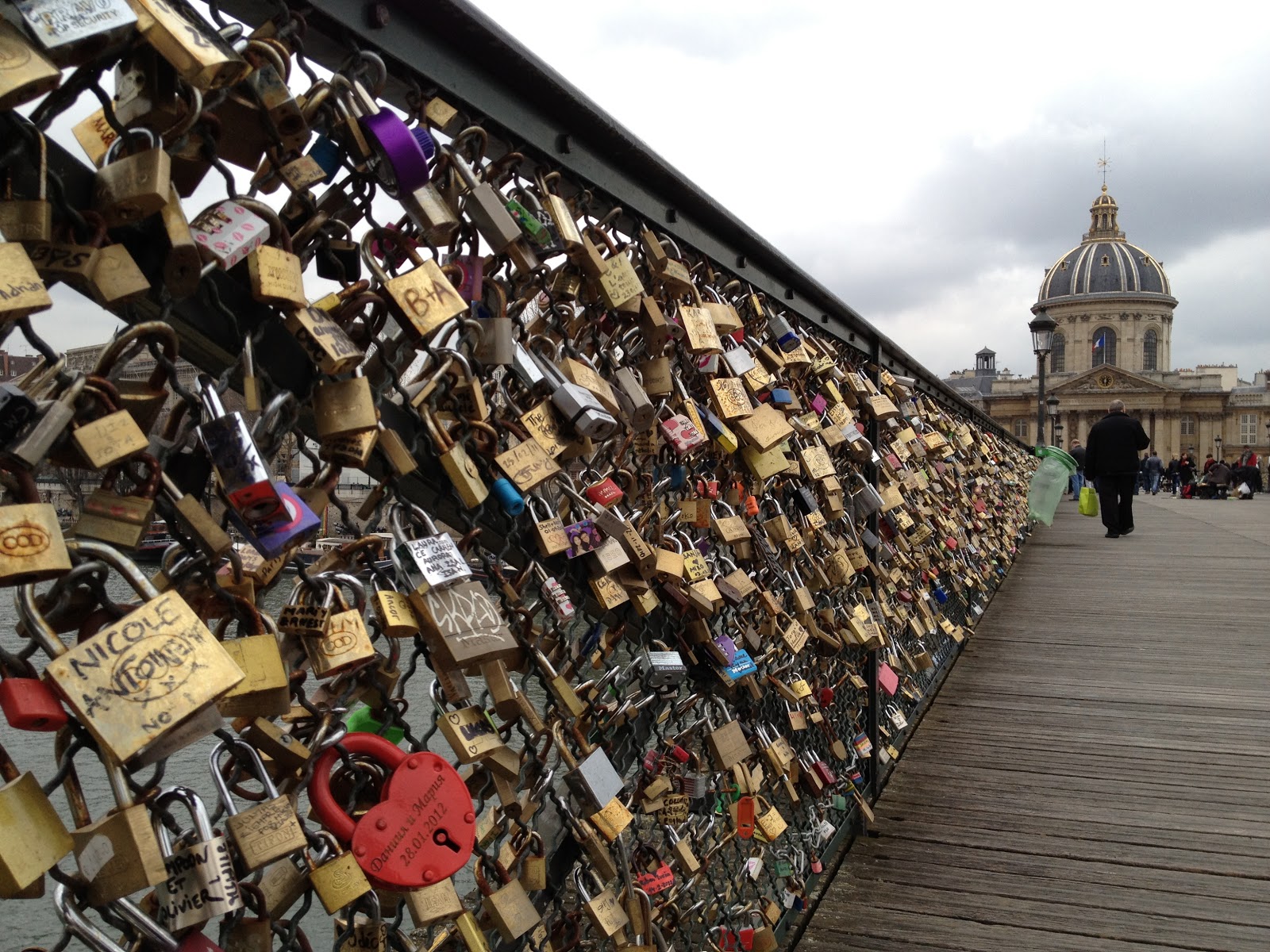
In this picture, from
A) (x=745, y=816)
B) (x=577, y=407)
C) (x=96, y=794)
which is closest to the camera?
(x=577, y=407)

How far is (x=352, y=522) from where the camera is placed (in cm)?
109

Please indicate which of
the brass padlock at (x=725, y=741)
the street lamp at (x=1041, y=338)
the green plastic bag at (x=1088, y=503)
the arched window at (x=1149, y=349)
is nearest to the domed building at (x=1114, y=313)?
the arched window at (x=1149, y=349)

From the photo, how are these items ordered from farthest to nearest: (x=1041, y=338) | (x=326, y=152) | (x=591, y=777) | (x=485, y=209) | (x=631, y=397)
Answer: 1. (x=1041, y=338)
2. (x=631, y=397)
3. (x=591, y=777)
4. (x=485, y=209)
5. (x=326, y=152)

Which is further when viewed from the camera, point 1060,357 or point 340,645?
point 1060,357

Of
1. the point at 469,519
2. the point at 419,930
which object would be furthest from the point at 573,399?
the point at 419,930

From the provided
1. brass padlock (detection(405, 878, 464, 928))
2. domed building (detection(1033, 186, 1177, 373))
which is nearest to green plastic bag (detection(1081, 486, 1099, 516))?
brass padlock (detection(405, 878, 464, 928))

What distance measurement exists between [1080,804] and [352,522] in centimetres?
272

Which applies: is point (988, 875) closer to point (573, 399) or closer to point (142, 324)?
point (573, 399)

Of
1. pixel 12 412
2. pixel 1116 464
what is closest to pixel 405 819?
pixel 12 412

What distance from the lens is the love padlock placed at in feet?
3.13

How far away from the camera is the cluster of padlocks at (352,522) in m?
0.74

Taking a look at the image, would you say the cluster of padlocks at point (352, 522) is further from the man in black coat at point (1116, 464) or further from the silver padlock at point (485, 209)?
the man in black coat at point (1116, 464)

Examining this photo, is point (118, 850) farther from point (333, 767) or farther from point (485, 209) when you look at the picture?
point (485, 209)

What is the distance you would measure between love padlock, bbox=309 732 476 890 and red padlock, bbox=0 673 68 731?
282mm
